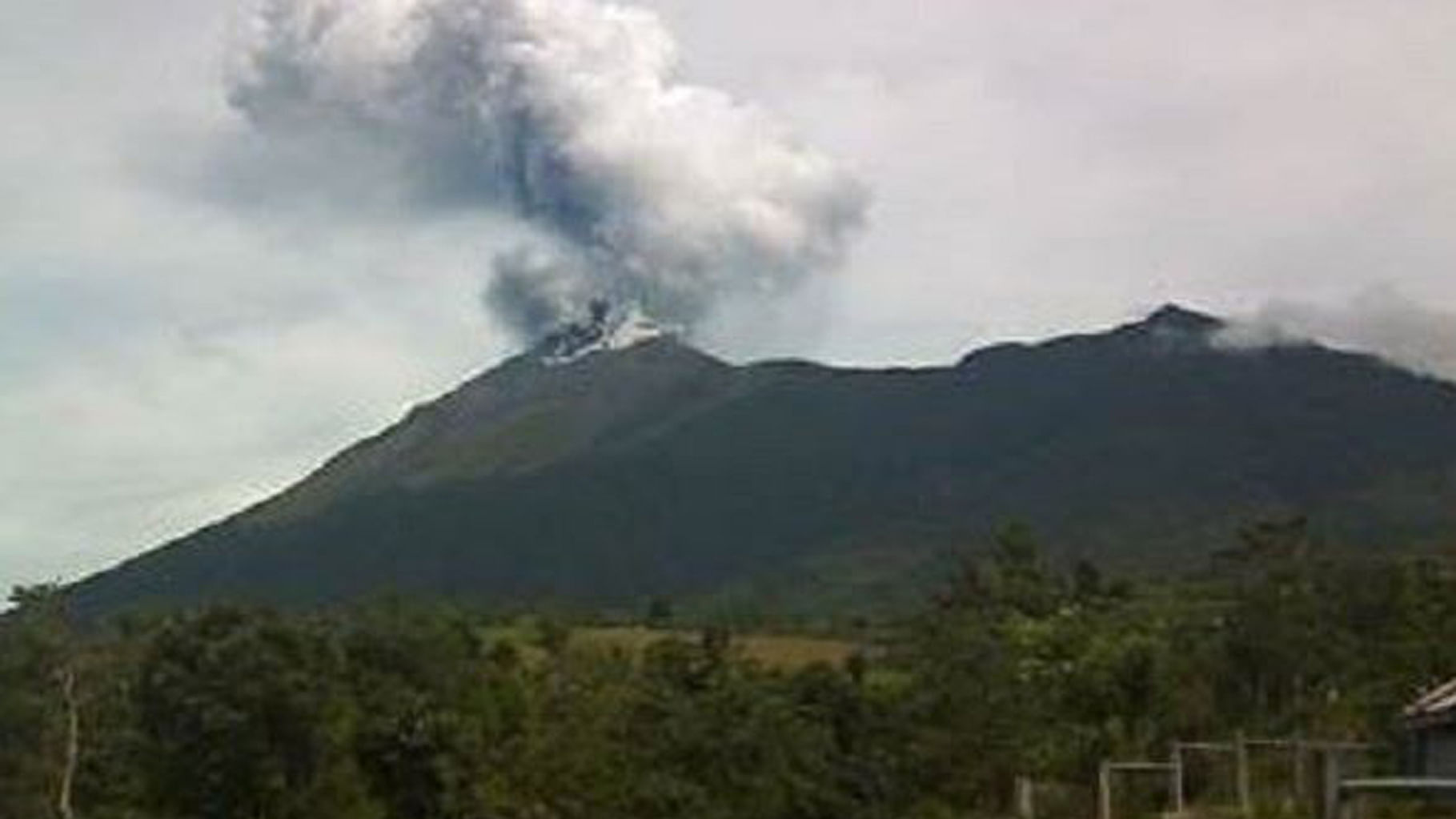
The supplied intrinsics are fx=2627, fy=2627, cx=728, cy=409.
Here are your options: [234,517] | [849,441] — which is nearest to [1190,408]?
[849,441]

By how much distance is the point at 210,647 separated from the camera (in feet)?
165

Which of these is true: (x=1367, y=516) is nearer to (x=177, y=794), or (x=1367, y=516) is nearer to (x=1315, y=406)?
(x=1315, y=406)

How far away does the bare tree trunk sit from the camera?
49.4 metres

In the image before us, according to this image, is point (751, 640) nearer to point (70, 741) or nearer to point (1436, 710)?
point (70, 741)

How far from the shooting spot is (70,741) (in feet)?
163

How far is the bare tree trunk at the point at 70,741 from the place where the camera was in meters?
49.4

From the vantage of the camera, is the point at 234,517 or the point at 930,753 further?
the point at 234,517

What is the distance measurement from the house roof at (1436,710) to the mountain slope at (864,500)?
105516 mm

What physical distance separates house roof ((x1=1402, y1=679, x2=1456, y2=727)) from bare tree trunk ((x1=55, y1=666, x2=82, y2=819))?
28.9 metres

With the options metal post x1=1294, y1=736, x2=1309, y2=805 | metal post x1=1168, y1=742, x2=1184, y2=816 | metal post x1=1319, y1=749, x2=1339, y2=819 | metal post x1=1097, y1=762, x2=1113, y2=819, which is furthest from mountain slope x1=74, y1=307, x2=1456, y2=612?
metal post x1=1319, y1=749, x2=1339, y2=819

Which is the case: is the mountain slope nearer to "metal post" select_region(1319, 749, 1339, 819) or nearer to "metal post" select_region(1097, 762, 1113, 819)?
"metal post" select_region(1097, 762, 1113, 819)

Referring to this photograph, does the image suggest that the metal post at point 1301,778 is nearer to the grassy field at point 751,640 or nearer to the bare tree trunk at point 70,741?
the bare tree trunk at point 70,741

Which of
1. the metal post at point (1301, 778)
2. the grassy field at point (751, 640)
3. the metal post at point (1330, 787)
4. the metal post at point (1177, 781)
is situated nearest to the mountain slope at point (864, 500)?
the grassy field at point (751, 640)

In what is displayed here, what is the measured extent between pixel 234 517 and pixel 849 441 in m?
45.7
